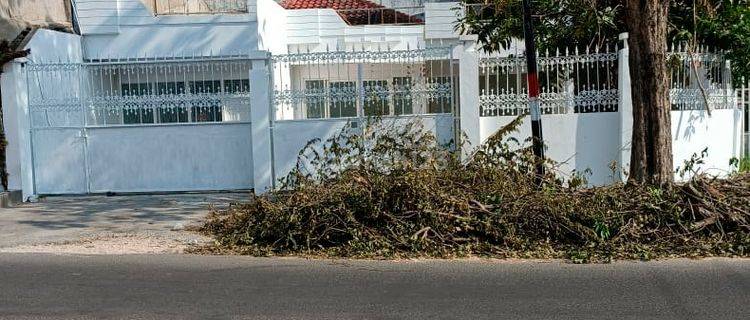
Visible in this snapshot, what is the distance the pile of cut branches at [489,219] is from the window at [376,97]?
9.05 feet

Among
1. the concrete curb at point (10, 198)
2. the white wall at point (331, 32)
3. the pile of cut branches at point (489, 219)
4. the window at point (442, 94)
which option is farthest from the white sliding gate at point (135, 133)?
the white wall at point (331, 32)

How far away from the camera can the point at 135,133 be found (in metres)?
12.2

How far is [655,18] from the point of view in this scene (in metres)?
9.18

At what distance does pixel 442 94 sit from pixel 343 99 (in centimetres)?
159

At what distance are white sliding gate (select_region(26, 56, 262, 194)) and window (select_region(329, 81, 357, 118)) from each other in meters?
1.46

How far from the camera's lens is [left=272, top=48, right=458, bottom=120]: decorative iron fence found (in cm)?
1166

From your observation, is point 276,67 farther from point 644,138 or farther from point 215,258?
point 644,138

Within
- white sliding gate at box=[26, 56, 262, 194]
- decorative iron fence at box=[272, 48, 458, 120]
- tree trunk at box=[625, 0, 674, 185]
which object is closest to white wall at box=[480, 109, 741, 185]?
decorative iron fence at box=[272, 48, 458, 120]

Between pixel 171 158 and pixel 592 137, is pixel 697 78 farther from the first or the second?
pixel 171 158

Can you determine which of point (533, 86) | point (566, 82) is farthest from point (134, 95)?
point (566, 82)

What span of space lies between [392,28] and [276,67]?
6.65m

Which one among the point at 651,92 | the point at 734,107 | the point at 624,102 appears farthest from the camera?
the point at 734,107

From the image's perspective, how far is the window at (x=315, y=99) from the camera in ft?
38.8

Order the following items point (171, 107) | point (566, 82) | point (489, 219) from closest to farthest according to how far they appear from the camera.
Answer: point (489, 219) < point (566, 82) < point (171, 107)
